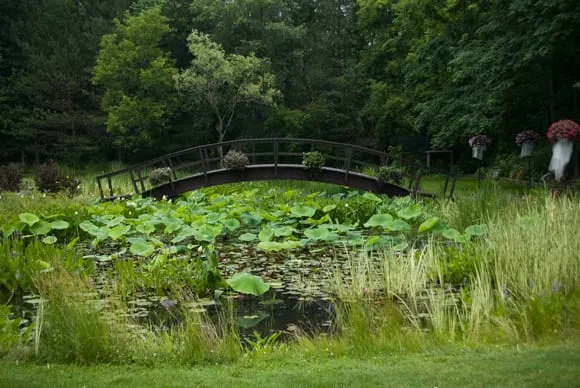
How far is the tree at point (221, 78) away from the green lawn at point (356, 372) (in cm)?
2388

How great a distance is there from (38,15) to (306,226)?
2963cm

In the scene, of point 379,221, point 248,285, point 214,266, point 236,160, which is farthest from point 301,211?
point 236,160

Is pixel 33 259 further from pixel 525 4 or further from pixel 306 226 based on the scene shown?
pixel 525 4

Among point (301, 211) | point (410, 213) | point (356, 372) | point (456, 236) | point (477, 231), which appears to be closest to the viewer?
point (356, 372)

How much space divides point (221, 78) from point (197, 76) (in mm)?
1883

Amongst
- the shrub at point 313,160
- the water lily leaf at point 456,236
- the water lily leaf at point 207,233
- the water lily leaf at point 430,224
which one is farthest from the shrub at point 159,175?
the water lily leaf at point 456,236

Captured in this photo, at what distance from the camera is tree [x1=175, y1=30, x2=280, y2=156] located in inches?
1071

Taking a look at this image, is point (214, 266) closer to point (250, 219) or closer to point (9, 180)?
point (250, 219)

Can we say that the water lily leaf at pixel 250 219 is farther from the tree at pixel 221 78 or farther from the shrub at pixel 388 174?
the tree at pixel 221 78

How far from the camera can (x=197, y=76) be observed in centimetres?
2880

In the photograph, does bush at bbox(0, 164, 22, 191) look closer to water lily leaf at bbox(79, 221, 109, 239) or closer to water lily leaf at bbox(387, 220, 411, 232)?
water lily leaf at bbox(79, 221, 109, 239)

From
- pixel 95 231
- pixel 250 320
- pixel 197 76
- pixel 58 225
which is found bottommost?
pixel 250 320

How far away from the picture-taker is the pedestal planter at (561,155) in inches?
542

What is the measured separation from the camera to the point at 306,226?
11.6 metres
